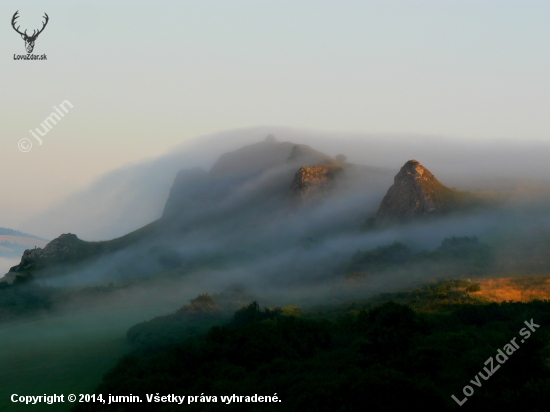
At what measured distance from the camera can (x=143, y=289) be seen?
317 feet

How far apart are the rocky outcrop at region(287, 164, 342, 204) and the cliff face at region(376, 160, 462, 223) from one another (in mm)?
26872

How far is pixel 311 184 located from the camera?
125m

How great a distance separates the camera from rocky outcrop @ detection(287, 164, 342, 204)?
124 metres

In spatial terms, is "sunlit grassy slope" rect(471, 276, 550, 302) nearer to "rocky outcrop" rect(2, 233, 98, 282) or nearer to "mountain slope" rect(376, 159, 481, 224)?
"mountain slope" rect(376, 159, 481, 224)

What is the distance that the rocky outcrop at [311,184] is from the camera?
12444 centimetres

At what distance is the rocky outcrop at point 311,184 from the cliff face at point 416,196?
26872 millimetres

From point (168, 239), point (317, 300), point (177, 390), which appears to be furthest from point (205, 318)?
point (168, 239)

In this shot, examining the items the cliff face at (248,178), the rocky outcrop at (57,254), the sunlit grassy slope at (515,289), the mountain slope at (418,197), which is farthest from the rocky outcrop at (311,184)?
the sunlit grassy slope at (515,289)

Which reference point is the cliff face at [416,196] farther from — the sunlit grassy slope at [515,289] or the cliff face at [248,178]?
the sunlit grassy slope at [515,289]

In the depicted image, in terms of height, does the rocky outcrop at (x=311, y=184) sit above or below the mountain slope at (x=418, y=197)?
above

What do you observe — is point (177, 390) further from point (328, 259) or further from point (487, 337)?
point (328, 259)

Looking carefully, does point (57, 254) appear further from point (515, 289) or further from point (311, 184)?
point (515, 289)

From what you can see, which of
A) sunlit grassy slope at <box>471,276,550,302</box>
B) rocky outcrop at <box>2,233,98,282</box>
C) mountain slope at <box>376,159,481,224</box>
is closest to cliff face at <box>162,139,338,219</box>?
rocky outcrop at <box>2,233,98,282</box>

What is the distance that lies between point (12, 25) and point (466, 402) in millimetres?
48062
